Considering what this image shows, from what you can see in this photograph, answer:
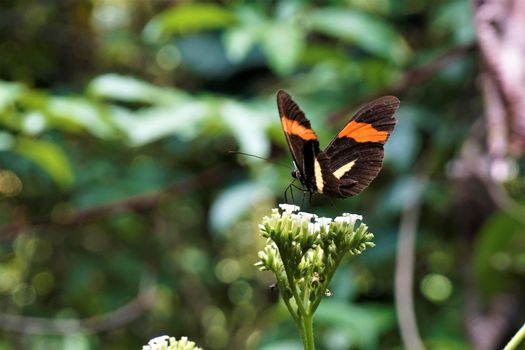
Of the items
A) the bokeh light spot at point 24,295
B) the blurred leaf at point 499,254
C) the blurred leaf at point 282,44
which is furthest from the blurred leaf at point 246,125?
the bokeh light spot at point 24,295

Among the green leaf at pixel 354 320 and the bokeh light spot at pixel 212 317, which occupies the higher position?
the bokeh light spot at pixel 212 317

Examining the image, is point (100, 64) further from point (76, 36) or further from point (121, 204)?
point (121, 204)

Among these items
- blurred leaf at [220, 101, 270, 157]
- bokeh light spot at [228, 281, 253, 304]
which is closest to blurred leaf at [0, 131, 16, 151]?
blurred leaf at [220, 101, 270, 157]

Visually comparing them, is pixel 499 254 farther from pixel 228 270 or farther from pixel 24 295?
pixel 24 295

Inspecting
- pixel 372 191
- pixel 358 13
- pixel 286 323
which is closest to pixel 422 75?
pixel 358 13

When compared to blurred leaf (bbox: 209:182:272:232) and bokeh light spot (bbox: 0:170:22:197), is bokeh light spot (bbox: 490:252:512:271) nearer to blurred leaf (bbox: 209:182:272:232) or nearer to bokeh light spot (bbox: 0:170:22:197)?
blurred leaf (bbox: 209:182:272:232)

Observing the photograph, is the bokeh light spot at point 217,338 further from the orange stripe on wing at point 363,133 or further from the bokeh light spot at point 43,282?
the orange stripe on wing at point 363,133
